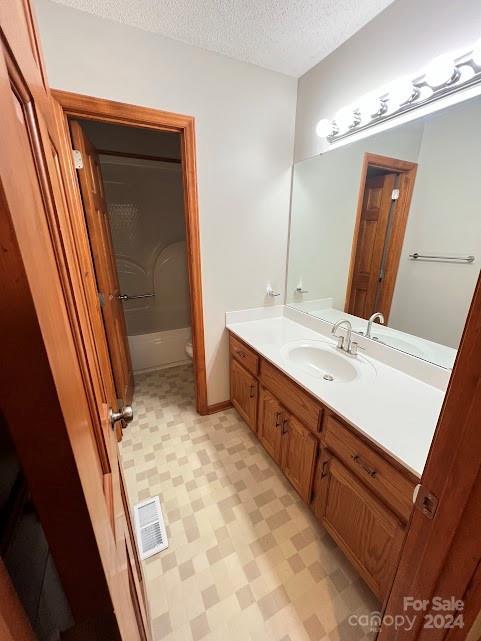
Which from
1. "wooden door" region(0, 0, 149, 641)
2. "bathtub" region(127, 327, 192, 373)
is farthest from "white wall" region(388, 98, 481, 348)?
"bathtub" region(127, 327, 192, 373)

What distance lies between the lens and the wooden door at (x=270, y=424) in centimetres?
149

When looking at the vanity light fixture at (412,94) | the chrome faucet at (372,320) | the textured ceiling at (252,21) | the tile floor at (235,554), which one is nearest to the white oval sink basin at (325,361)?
the chrome faucet at (372,320)

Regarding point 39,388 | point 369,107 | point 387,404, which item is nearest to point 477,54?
point 369,107

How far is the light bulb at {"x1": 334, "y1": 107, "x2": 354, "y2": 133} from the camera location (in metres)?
1.36

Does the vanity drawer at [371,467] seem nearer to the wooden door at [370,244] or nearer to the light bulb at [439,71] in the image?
the wooden door at [370,244]

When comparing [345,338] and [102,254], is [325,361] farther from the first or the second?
[102,254]

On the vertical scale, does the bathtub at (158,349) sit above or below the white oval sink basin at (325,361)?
below

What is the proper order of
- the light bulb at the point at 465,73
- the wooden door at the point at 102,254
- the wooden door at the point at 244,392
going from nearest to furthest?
1. the light bulb at the point at 465,73
2. the wooden door at the point at 102,254
3. the wooden door at the point at 244,392

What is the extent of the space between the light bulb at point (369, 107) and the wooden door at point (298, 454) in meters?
1.54

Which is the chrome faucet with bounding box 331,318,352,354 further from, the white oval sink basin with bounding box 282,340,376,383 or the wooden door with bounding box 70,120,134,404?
the wooden door with bounding box 70,120,134,404

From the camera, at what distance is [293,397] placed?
132cm

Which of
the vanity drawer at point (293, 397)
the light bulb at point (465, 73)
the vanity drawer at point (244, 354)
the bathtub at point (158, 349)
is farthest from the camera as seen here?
the bathtub at point (158, 349)

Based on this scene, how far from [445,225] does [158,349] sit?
2.57m

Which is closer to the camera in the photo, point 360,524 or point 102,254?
point 360,524
